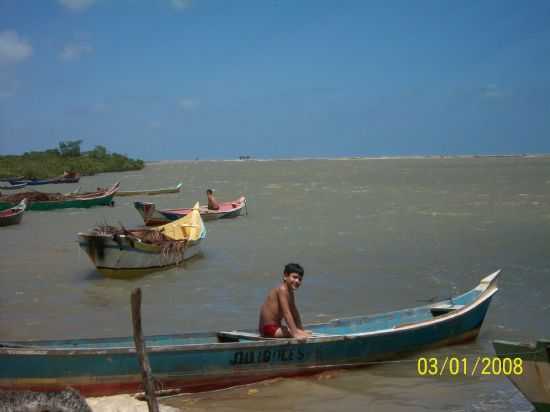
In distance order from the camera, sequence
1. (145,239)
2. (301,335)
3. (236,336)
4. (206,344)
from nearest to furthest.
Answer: (206,344) → (301,335) → (236,336) → (145,239)

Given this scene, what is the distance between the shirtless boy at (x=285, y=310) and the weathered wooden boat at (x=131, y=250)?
6.18 m

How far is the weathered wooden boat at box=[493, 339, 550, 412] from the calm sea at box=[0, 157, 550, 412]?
113 centimetres

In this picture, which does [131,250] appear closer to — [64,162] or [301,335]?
[301,335]

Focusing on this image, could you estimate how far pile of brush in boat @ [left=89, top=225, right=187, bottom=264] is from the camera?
12734 millimetres

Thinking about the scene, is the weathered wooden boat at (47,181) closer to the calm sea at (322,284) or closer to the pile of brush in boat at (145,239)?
the calm sea at (322,284)

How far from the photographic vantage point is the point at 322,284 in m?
12.9

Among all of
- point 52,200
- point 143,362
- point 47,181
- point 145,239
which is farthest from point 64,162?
point 143,362

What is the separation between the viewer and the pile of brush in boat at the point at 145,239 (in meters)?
12.7

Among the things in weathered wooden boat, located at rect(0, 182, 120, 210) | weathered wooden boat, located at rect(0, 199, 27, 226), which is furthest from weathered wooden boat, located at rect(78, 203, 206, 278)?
weathered wooden boat, located at rect(0, 182, 120, 210)
